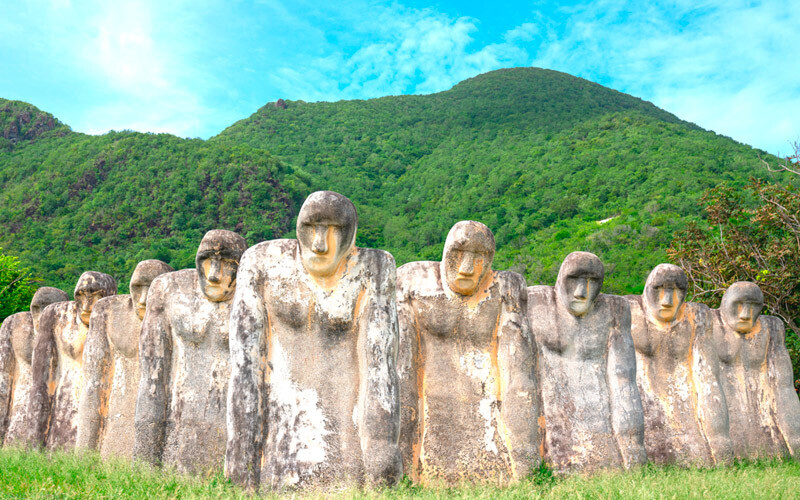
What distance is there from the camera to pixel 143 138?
42688mm

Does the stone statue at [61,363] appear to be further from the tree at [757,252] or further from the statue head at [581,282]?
the tree at [757,252]

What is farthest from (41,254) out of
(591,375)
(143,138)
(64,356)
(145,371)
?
(591,375)

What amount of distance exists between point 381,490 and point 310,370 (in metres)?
1.16

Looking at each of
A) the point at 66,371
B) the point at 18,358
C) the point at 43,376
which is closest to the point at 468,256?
the point at 66,371

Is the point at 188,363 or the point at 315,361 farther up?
the point at 188,363

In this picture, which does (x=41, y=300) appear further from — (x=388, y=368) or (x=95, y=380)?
(x=388, y=368)

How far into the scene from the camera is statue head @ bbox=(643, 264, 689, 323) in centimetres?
1007

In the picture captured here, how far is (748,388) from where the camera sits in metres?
11.3

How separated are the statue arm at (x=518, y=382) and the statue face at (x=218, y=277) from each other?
3060mm

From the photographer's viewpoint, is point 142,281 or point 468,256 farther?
point 142,281

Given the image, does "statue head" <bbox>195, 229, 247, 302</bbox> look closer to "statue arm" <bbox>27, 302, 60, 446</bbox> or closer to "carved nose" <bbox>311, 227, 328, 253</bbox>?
"carved nose" <bbox>311, 227, 328, 253</bbox>

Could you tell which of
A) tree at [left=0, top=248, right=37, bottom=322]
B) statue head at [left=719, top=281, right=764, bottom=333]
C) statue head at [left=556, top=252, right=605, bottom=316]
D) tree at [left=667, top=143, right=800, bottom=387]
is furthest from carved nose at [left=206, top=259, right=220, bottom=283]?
tree at [left=0, top=248, right=37, bottom=322]

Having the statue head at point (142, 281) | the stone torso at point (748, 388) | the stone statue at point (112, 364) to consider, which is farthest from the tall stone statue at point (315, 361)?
the stone torso at point (748, 388)

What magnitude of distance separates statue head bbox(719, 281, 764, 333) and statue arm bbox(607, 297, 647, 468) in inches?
128
